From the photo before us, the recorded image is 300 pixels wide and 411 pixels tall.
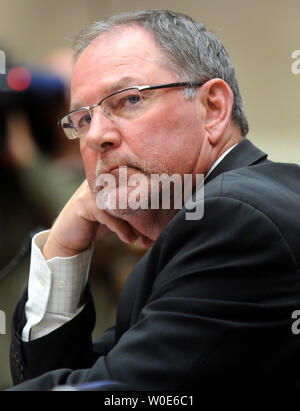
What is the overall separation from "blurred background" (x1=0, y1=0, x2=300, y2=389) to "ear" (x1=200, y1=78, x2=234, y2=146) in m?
0.42

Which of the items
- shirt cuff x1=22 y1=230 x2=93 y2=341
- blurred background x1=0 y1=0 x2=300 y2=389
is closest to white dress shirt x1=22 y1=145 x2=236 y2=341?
shirt cuff x1=22 y1=230 x2=93 y2=341

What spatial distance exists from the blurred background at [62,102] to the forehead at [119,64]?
46cm

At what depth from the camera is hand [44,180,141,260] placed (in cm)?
153

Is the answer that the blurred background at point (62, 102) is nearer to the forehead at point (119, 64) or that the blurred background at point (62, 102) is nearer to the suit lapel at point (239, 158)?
the forehead at point (119, 64)

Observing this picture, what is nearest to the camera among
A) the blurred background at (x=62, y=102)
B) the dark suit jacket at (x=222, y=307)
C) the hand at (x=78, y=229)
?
the dark suit jacket at (x=222, y=307)

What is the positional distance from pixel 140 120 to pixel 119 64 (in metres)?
0.14

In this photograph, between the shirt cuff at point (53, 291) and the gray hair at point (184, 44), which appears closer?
the gray hair at point (184, 44)

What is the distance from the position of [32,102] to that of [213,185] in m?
1.75

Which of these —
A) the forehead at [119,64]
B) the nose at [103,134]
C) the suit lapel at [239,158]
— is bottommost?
the suit lapel at [239,158]

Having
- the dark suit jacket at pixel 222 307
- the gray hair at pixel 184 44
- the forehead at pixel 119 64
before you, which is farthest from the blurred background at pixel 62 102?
the dark suit jacket at pixel 222 307

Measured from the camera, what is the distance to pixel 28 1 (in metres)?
4.03

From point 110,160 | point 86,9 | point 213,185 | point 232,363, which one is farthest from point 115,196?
point 86,9

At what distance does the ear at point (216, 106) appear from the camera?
1.36m

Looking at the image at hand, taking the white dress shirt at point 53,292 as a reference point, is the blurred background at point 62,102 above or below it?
above
